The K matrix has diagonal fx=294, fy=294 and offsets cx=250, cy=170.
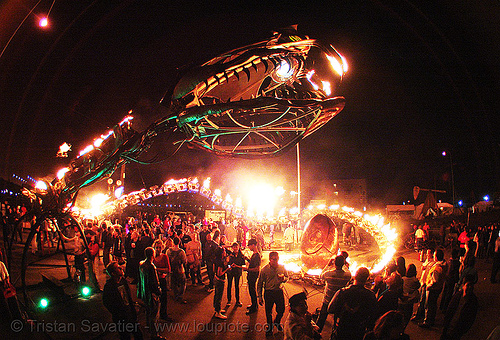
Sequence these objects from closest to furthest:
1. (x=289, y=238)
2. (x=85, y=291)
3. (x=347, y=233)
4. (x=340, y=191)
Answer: (x=85, y=291) → (x=289, y=238) → (x=347, y=233) → (x=340, y=191)

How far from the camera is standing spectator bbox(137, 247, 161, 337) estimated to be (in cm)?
643

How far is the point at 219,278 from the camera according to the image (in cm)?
789

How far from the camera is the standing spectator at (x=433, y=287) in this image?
717cm

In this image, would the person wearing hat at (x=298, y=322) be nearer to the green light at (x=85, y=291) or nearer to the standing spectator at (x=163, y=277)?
the standing spectator at (x=163, y=277)

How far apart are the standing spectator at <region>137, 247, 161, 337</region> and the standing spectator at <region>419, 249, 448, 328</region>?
21.3 feet

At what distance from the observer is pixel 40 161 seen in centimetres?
2295

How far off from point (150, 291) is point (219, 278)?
6.39ft

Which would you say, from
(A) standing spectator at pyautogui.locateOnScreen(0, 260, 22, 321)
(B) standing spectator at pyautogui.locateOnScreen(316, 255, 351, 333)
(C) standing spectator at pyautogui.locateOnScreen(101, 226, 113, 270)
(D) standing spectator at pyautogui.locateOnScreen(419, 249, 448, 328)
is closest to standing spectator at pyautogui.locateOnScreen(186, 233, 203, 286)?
(C) standing spectator at pyautogui.locateOnScreen(101, 226, 113, 270)

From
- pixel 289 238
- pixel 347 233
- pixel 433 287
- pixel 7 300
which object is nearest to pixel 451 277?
pixel 433 287

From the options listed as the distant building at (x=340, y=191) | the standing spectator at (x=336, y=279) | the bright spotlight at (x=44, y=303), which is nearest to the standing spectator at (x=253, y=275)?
the standing spectator at (x=336, y=279)

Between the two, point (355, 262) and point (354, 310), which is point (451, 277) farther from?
point (355, 262)

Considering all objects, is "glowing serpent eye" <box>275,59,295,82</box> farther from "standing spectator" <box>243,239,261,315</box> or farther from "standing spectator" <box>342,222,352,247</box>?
"standing spectator" <box>342,222,352,247</box>

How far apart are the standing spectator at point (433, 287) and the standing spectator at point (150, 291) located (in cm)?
650

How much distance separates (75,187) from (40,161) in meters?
20.4
